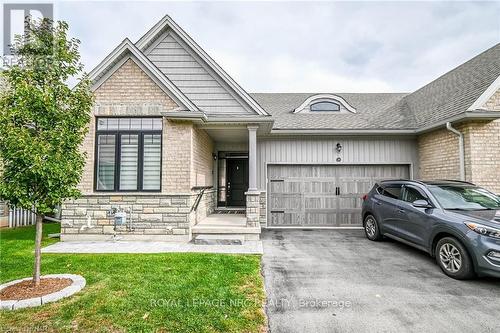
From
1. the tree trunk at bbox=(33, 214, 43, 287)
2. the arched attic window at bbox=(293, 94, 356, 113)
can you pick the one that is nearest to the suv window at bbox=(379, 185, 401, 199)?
the arched attic window at bbox=(293, 94, 356, 113)

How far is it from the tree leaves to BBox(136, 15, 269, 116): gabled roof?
431 centimetres

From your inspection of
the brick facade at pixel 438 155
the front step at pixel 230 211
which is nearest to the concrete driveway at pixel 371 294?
the brick facade at pixel 438 155

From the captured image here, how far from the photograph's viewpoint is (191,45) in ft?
26.3

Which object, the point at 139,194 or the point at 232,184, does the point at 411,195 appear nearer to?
the point at 139,194

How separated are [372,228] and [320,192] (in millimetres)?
2445

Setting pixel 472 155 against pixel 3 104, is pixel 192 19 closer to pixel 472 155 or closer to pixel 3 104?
pixel 3 104

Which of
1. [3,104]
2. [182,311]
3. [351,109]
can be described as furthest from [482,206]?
[3,104]

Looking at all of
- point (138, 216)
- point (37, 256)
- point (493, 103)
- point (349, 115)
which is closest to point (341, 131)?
point (349, 115)

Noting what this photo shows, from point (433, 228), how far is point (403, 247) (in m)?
1.75

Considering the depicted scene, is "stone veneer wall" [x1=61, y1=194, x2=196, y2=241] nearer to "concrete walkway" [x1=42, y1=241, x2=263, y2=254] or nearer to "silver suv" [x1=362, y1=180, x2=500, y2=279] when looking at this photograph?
"concrete walkway" [x1=42, y1=241, x2=263, y2=254]

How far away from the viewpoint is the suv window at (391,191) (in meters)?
6.37

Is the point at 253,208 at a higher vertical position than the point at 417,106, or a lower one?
lower

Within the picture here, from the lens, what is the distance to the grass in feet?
9.49

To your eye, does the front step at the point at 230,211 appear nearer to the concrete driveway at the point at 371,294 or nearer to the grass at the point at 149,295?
the concrete driveway at the point at 371,294
